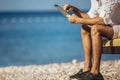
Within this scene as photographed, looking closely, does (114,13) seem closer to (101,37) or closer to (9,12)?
(101,37)

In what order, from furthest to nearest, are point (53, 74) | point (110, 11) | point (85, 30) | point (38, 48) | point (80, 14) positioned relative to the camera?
point (38, 48), point (53, 74), point (80, 14), point (85, 30), point (110, 11)

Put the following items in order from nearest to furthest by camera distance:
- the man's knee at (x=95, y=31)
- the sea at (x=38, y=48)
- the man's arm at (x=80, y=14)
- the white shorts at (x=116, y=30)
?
1. the man's knee at (x=95, y=31)
2. the white shorts at (x=116, y=30)
3. the man's arm at (x=80, y=14)
4. the sea at (x=38, y=48)

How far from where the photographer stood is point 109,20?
631 cm

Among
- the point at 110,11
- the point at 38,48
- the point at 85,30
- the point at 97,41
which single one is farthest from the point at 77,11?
the point at 38,48

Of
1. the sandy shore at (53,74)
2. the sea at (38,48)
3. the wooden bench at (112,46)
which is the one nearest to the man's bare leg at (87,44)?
the wooden bench at (112,46)

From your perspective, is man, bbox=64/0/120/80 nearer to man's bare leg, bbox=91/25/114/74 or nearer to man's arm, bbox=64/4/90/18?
man's bare leg, bbox=91/25/114/74

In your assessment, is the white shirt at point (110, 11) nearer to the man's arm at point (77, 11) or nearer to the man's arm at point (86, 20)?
the man's arm at point (86, 20)

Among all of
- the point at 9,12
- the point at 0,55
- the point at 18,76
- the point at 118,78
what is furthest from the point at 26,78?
the point at 9,12

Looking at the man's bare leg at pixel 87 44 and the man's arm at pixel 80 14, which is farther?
the man's arm at pixel 80 14

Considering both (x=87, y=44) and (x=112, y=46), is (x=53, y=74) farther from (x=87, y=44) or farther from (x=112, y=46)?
(x=112, y=46)

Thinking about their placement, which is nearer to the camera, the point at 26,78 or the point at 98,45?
the point at 98,45

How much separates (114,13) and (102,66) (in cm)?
232

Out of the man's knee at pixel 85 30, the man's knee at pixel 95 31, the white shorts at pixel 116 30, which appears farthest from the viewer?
the man's knee at pixel 85 30

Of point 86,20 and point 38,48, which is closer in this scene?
point 86,20
